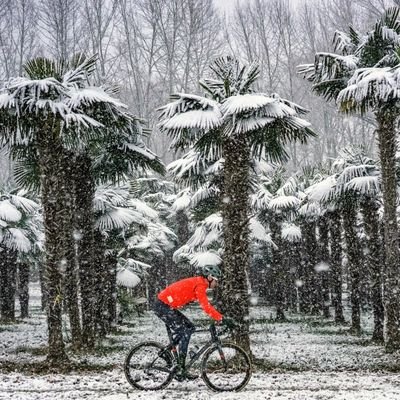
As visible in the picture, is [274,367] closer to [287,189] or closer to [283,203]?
[283,203]

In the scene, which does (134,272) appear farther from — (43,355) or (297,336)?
(43,355)

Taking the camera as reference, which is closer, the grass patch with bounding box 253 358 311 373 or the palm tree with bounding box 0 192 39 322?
the grass patch with bounding box 253 358 311 373

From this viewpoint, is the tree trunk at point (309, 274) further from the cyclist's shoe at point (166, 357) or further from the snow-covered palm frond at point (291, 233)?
the cyclist's shoe at point (166, 357)

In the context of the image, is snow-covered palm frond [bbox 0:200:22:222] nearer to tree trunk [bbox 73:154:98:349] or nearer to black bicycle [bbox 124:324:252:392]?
tree trunk [bbox 73:154:98:349]

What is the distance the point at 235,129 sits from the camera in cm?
1172

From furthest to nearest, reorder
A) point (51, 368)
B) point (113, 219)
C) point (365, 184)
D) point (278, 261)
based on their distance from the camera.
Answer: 1. point (278, 261)
2. point (113, 219)
3. point (365, 184)
4. point (51, 368)

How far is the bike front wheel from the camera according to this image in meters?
8.26

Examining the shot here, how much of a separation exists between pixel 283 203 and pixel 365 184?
29.2 ft

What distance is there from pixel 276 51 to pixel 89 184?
2872 cm

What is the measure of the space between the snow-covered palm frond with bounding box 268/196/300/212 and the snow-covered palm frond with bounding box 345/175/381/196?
846cm

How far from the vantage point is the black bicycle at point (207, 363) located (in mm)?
8242

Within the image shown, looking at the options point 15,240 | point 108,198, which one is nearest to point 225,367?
point 108,198

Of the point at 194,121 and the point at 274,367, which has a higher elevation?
the point at 194,121

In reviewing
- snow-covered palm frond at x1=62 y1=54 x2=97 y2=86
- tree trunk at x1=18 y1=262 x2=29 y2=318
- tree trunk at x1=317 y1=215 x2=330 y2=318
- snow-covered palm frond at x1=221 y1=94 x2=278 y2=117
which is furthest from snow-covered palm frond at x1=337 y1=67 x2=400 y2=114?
tree trunk at x1=18 y1=262 x2=29 y2=318
